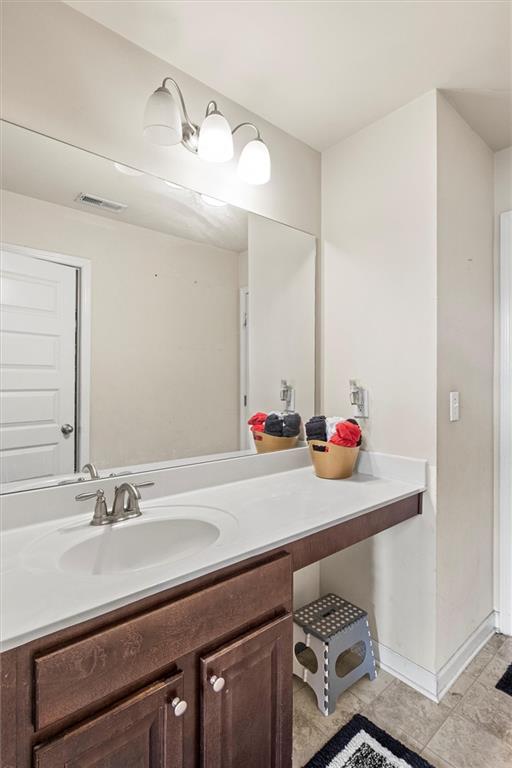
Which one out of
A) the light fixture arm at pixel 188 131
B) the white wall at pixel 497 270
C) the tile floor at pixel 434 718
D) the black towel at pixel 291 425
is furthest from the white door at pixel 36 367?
the white wall at pixel 497 270

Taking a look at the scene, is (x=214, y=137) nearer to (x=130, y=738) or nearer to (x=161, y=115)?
(x=161, y=115)

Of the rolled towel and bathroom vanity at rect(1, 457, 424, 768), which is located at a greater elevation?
the rolled towel

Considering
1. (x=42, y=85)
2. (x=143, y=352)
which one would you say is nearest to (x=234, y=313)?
(x=143, y=352)

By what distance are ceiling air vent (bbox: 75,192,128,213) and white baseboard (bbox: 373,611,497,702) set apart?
2013 millimetres

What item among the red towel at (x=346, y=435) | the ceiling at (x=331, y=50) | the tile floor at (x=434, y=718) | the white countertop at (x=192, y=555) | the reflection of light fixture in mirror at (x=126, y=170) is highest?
the ceiling at (x=331, y=50)

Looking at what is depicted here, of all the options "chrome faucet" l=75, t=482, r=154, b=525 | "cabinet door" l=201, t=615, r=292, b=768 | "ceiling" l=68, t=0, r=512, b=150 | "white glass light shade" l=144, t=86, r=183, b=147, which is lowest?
"cabinet door" l=201, t=615, r=292, b=768

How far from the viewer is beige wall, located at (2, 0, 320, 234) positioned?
1103 millimetres

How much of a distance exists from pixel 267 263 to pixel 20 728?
1632 millimetres

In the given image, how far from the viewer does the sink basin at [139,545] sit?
105 centimetres

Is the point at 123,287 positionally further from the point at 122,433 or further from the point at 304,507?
the point at 304,507

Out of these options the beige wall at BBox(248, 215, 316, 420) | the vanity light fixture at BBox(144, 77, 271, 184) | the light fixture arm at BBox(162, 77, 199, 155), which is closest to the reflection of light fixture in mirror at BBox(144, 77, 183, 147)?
the vanity light fixture at BBox(144, 77, 271, 184)

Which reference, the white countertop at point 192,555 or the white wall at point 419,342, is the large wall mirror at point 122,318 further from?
the white wall at point 419,342

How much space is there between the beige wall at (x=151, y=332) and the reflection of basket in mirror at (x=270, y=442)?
11 centimetres

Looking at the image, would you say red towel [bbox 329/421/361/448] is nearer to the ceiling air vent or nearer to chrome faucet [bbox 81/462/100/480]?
chrome faucet [bbox 81/462/100/480]
